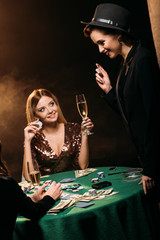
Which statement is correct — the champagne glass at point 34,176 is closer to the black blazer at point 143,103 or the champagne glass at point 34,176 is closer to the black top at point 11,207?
the black top at point 11,207

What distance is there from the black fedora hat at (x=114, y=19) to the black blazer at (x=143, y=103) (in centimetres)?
20

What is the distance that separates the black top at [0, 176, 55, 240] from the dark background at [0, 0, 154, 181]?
2.88 metres

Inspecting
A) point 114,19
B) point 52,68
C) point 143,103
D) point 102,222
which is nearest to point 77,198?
point 102,222

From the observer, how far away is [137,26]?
3609 mm

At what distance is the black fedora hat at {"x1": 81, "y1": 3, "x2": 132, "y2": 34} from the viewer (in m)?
1.91

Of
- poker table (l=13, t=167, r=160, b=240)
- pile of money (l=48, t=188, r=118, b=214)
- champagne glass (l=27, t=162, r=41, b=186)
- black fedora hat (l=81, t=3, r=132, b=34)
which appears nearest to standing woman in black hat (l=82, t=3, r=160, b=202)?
black fedora hat (l=81, t=3, r=132, b=34)

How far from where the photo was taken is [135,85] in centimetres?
173

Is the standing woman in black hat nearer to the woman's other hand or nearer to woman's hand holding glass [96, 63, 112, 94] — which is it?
the woman's other hand

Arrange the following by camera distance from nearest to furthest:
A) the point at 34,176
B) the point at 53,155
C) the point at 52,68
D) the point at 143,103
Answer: the point at 143,103 → the point at 34,176 → the point at 53,155 → the point at 52,68

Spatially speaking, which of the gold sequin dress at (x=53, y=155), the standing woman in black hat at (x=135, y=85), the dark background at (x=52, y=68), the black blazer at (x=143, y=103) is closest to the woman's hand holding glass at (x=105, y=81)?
the standing woman in black hat at (x=135, y=85)

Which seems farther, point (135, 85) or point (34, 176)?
point (34, 176)

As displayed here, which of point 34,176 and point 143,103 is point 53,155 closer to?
point 34,176

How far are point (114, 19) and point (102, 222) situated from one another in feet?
4.63

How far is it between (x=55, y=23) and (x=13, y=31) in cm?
69
